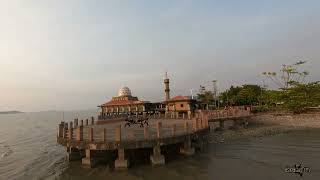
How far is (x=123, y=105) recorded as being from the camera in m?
56.2

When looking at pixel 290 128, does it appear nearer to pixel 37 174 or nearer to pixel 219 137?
pixel 219 137

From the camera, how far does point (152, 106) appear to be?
5853 cm

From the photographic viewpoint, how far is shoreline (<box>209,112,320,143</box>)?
35728 millimetres

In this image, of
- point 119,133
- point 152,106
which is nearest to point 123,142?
point 119,133

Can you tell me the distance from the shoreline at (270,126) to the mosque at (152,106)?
939 centimetres

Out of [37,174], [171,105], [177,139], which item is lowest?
[37,174]

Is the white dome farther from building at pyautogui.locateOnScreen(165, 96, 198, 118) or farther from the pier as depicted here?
the pier

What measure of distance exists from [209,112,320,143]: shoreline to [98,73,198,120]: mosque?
370 inches

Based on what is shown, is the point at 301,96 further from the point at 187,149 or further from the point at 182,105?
the point at 187,149

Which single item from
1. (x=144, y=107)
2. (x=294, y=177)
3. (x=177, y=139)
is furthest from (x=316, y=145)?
(x=144, y=107)

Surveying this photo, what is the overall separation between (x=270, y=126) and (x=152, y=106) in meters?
23.1

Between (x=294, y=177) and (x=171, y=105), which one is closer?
(x=294, y=177)

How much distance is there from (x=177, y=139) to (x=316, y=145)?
1537cm

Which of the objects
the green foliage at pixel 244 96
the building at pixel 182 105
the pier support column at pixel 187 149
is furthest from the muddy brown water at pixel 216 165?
the green foliage at pixel 244 96
